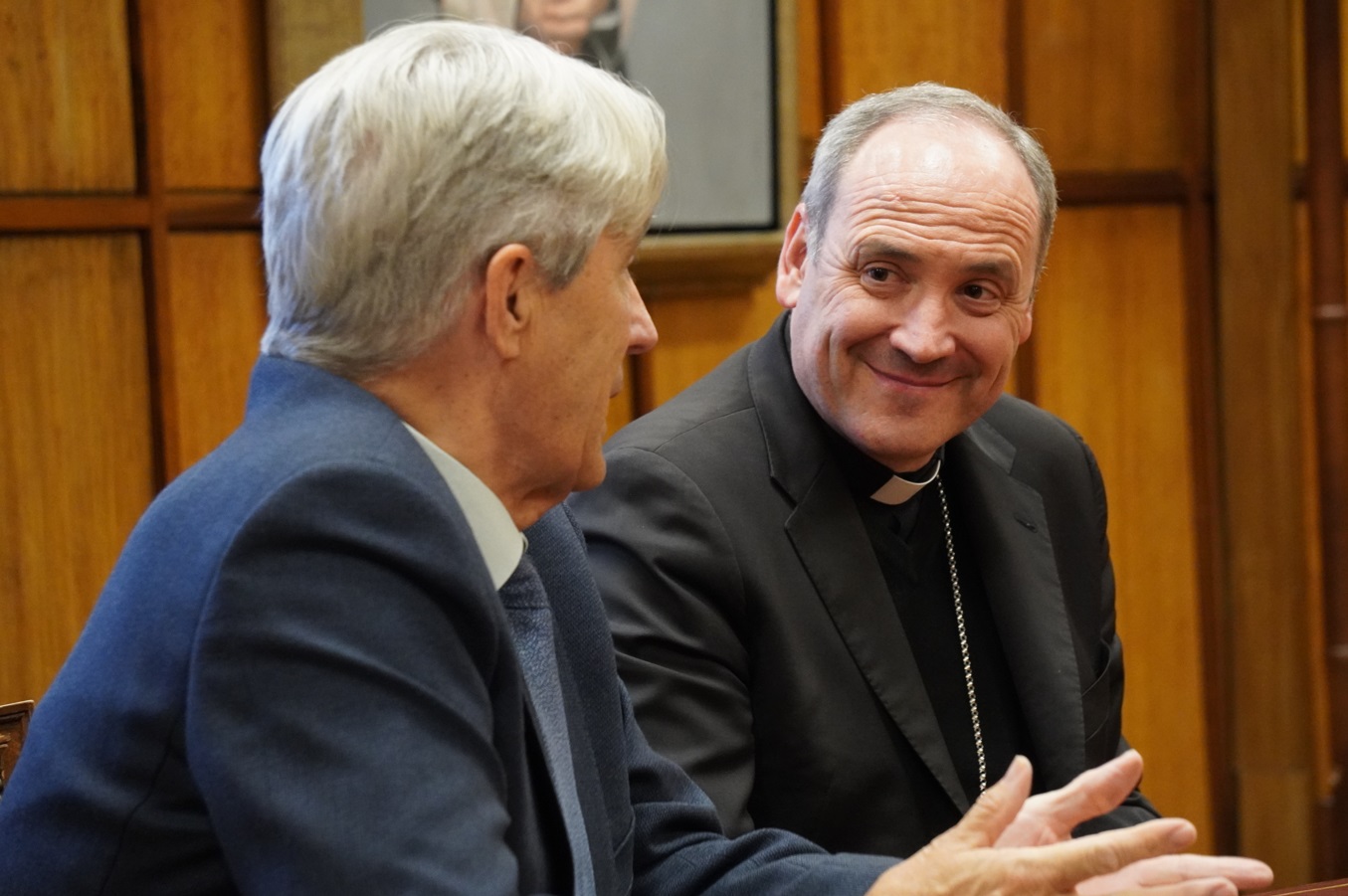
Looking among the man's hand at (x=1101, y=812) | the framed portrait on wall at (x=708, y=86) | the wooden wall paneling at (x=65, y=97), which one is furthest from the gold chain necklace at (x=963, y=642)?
the wooden wall paneling at (x=65, y=97)

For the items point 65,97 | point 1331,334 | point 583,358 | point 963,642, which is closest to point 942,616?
point 963,642

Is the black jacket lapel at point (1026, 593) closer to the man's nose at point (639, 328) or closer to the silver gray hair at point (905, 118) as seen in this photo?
the silver gray hair at point (905, 118)

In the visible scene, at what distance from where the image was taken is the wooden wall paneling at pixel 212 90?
9.53 feet

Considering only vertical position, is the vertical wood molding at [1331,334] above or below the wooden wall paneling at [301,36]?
below

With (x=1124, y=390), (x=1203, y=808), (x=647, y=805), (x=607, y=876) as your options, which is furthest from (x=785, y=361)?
(x=1203, y=808)

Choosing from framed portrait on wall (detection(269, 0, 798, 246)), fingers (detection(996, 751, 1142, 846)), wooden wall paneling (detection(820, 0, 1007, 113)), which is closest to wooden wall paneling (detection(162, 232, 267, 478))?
framed portrait on wall (detection(269, 0, 798, 246))

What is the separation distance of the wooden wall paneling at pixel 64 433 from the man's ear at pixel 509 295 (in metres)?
1.75

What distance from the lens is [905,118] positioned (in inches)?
87.2

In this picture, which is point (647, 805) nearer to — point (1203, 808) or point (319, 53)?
point (319, 53)

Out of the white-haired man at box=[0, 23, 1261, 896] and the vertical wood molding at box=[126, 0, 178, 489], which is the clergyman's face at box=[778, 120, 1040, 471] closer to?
the white-haired man at box=[0, 23, 1261, 896]

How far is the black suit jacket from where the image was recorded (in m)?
1.94

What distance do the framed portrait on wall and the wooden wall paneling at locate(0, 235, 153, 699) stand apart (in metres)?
0.98

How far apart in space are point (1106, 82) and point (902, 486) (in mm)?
2344

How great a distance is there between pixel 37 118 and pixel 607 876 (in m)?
1.89
